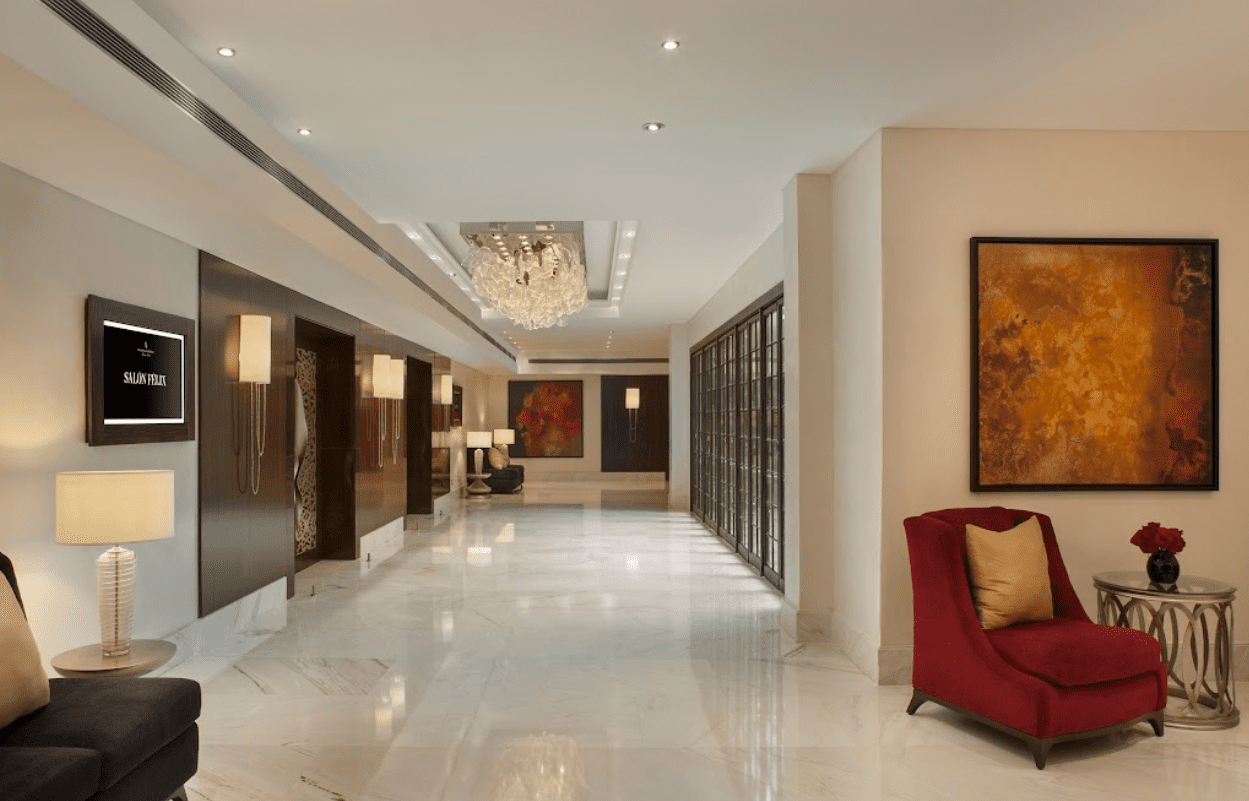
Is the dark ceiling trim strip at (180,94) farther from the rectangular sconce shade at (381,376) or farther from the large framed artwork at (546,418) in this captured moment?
the large framed artwork at (546,418)

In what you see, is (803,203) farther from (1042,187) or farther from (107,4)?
(107,4)

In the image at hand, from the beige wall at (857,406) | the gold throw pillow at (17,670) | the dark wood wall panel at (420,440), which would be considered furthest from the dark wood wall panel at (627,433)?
the gold throw pillow at (17,670)

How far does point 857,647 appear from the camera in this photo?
5.35 metres

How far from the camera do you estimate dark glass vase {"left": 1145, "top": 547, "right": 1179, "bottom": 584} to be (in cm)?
434

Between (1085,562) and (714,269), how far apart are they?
17.4 feet

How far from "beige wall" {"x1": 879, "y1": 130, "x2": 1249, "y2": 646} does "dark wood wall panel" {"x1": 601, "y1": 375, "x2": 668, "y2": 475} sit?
17714 mm

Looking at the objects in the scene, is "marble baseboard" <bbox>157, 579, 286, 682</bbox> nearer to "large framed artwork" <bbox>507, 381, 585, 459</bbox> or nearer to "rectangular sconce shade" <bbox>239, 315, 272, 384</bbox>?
"rectangular sconce shade" <bbox>239, 315, 272, 384</bbox>

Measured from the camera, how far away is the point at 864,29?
3.75 metres

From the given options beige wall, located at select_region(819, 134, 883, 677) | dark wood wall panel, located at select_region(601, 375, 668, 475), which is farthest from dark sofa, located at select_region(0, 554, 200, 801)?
dark wood wall panel, located at select_region(601, 375, 668, 475)

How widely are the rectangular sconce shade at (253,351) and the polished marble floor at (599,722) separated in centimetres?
175

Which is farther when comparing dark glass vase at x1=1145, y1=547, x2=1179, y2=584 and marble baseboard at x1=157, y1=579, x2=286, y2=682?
marble baseboard at x1=157, y1=579, x2=286, y2=682

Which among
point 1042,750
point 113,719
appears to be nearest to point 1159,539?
point 1042,750

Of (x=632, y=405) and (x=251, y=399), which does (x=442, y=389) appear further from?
(x=632, y=405)

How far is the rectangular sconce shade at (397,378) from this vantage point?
10086 mm
